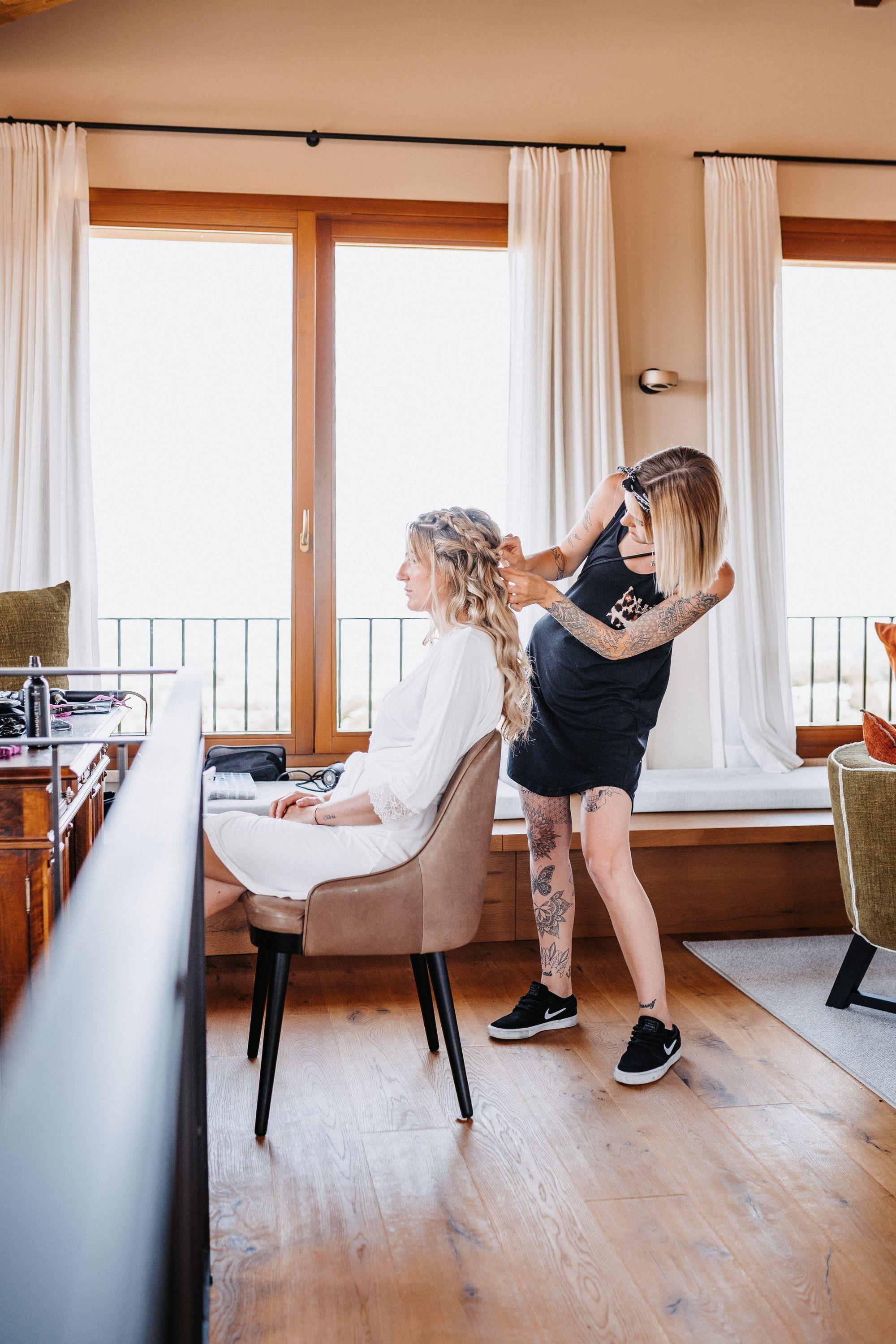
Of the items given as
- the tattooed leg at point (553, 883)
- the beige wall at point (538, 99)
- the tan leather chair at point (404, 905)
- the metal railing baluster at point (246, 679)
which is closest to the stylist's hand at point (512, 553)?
the tan leather chair at point (404, 905)

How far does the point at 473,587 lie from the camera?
2223 mm

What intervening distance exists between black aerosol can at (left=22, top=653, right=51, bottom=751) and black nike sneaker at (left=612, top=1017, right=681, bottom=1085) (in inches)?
55.7

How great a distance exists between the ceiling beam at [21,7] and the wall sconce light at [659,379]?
7.82 ft

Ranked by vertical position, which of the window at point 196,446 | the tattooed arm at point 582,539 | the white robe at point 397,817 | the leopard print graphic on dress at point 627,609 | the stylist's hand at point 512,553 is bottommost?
the white robe at point 397,817

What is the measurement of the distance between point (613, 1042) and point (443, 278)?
3114 mm

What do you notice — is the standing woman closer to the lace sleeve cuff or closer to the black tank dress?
the black tank dress

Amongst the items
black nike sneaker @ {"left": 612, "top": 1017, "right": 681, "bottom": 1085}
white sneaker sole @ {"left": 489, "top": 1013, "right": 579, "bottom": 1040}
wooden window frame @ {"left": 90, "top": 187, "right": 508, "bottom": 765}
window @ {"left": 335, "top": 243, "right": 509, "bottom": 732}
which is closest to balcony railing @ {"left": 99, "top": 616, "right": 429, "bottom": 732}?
window @ {"left": 335, "top": 243, "right": 509, "bottom": 732}

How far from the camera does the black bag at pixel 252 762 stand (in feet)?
11.4

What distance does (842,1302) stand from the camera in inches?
62.5

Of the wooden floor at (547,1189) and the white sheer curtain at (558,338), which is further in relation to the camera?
the white sheer curtain at (558,338)

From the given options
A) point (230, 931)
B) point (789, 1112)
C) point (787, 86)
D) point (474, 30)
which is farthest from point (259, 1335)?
point (787, 86)

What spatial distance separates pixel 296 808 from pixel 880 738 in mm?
1460

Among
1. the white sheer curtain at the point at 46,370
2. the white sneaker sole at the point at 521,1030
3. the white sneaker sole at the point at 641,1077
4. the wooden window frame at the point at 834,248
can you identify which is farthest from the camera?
the wooden window frame at the point at 834,248

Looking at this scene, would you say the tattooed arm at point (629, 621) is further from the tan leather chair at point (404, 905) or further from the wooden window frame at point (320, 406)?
the wooden window frame at point (320, 406)
